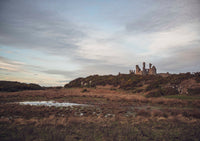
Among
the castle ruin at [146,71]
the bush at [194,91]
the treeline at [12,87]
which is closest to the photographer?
the bush at [194,91]

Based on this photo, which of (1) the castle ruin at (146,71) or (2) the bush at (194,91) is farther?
(1) the castle ruin at (146,71)

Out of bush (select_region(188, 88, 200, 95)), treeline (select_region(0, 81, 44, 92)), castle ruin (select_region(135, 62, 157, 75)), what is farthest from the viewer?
castle ruin (select_region(135, 62, 157, 75))

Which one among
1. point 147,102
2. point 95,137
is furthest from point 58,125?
point 147,102

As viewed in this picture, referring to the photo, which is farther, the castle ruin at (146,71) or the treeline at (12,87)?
the castle ruin at (146,71)

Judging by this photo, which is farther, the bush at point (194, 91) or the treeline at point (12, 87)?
the treeline at point (12, 87)

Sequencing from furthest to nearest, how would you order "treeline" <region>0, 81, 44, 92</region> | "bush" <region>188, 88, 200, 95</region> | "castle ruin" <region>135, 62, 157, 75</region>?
"castle ruin" <region>135, 62, 157, 75</region>
"treeline" <region>0, 81, 44, 92</region>
"bush" <region>188, 88, 200, 95</region>

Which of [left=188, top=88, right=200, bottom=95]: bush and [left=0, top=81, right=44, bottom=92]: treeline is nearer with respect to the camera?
[left=188, top=88, right=200, bottom=95]: bush

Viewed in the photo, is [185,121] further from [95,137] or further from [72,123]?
[72,123]

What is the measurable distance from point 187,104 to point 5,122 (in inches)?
885

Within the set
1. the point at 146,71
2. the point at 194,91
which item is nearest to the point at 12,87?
the point at 194,91

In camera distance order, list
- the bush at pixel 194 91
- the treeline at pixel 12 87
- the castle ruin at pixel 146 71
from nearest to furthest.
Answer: the bush at pixel 194 91, the treeline at pixel 12 87, the castle ruin at pixel 146 71

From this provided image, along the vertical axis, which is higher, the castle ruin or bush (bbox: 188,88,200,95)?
the castle ruin

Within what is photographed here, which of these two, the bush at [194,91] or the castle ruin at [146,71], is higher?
the castle ruin at [146,71]

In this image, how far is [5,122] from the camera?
35.9 feet
